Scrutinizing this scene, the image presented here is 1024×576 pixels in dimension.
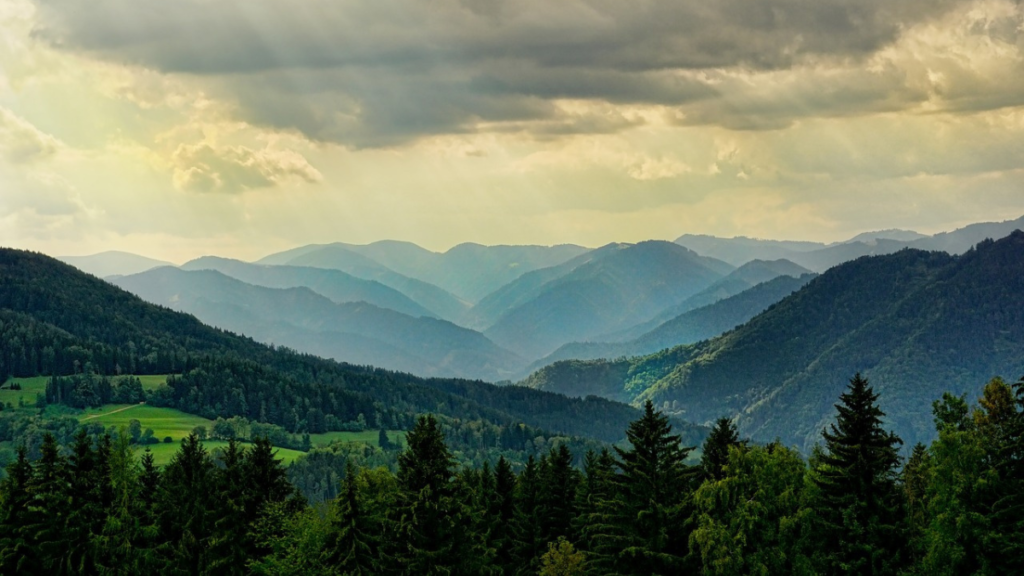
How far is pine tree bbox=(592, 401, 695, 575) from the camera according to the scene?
6556 cm

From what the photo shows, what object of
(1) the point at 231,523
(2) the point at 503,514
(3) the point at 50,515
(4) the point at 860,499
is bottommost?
(2) the point at 503,514

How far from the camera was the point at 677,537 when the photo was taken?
66125 mm

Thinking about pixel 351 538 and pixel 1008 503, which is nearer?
pixel 1008 503

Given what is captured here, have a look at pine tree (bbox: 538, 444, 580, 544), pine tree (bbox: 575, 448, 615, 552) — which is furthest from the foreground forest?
pine tree (bbox: 575, 448, 615, 552)

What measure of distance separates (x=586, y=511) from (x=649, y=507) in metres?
16.7

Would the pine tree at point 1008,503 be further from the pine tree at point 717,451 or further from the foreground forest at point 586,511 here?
the pine tree at point 717,451

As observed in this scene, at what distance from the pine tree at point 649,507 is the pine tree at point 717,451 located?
11.9ft

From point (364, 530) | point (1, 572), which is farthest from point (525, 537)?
point (1, 572)

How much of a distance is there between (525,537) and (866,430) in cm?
3279

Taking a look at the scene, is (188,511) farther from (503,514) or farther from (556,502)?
(556,502)

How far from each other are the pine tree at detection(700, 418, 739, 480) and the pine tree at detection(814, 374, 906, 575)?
33.8 feet

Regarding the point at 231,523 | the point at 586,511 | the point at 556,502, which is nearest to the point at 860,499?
the point at 586,511

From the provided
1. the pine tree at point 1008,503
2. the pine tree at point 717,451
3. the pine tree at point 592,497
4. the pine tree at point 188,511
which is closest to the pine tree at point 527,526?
the pine tree at point 592,497

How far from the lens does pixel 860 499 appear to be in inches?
2370
